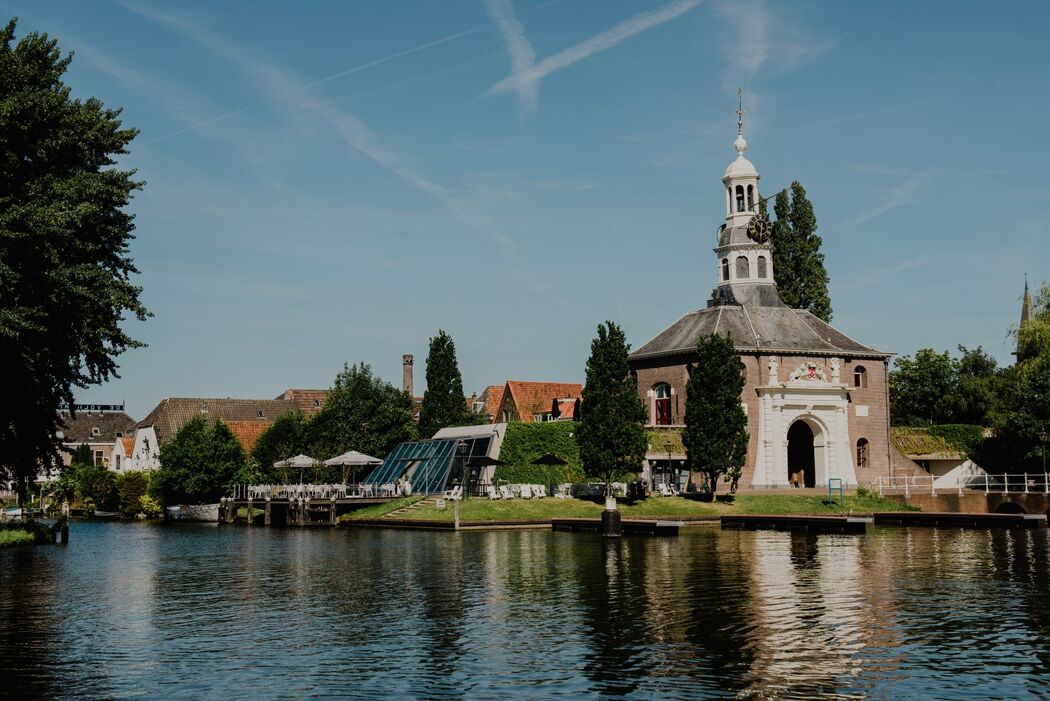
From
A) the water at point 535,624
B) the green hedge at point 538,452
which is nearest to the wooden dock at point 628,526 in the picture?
the water at point 535,624

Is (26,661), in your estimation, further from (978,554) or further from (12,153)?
(978,554)

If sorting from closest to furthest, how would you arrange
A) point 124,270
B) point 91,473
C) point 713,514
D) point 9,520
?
1. point 124,270
2. point 9,520
3. point 713,514
4. point 91,473

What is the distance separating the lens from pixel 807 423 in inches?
2665

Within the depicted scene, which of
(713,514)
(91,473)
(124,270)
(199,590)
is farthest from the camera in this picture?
(91,473)

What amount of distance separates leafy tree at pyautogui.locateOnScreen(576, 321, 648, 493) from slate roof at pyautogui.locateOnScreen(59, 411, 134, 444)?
7765 centimetres

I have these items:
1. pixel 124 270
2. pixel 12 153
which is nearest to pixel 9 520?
pixel 124 270

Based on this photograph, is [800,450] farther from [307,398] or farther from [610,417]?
[307,398]

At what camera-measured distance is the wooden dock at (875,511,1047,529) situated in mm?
52156

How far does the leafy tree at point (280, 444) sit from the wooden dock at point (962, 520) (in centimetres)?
3731

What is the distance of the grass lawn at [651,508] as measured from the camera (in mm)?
54281

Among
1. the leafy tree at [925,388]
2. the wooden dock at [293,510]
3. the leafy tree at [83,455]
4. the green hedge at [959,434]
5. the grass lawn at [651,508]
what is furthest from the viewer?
the leafy tree at [83,455]

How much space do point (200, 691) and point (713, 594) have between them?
13.6 meters

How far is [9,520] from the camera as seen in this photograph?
157 ft

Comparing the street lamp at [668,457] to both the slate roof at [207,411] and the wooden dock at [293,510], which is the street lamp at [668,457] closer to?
the wooden dock at [293,510]
